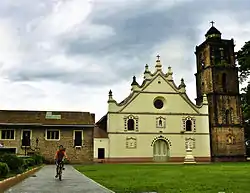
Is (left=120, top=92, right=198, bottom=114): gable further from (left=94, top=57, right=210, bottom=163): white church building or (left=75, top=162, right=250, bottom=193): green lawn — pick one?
(left=75, top=162, right=250, bottom=193): green lawn

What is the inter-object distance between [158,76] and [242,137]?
46.7 ft

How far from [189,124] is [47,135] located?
19419mm

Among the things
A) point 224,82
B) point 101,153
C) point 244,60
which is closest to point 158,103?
point 224,82

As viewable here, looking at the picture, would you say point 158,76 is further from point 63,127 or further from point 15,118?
point 15,118

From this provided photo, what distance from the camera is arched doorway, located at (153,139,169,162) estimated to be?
49688 millimetres

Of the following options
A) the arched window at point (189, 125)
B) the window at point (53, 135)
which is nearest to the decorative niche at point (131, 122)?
the arched window at point (189, 125)

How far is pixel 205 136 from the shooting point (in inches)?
1994

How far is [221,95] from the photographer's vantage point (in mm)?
51875

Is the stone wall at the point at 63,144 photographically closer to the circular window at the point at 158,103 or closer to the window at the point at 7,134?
the window at the point at 7,134

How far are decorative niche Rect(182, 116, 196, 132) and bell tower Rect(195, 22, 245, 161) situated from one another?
2506mm

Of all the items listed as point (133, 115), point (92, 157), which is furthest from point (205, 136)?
point (92, 157)

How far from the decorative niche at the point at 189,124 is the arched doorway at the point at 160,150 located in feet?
11.6

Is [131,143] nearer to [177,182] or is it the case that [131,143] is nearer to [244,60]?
[244,60]

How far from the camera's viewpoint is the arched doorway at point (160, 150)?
163 feet
